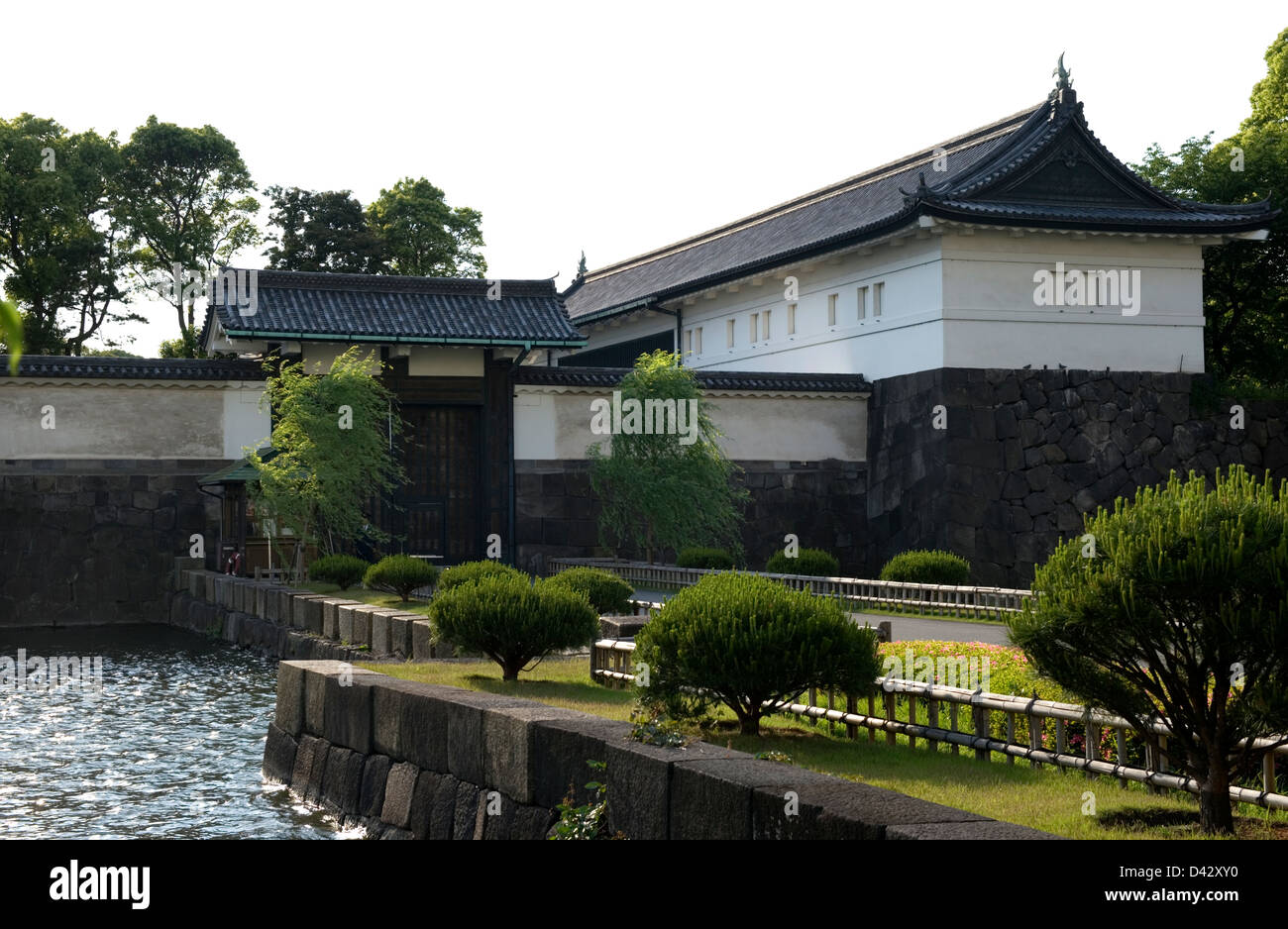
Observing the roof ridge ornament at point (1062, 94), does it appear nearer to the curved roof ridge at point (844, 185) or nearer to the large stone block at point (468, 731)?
the curved roof ridge at point (844, 185)

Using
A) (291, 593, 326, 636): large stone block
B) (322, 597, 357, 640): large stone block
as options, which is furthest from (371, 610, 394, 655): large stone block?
(291, 593, 326, 636): large stone block

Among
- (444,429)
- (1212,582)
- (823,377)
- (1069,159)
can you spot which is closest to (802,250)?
(823,377)

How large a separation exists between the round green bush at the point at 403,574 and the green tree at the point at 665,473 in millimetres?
6439

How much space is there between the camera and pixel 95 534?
1148 inches

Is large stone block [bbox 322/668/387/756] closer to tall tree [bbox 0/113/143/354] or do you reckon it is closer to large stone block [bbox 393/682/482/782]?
large stone block [bbox 393/682/482/782]

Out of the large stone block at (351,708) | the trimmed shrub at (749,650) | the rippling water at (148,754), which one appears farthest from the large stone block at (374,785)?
the trimmed shrub at (749,650)

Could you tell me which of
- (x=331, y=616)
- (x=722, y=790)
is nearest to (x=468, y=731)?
(x=722, y=790)

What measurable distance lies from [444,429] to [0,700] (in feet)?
45.7

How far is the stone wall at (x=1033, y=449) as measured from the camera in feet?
95.5

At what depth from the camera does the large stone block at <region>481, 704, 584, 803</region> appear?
396 inches

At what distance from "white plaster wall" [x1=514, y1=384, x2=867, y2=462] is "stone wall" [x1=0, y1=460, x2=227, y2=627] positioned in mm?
7005
